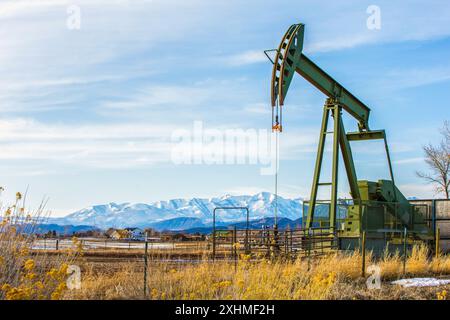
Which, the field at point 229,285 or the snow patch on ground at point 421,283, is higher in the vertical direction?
the field at point 229,285

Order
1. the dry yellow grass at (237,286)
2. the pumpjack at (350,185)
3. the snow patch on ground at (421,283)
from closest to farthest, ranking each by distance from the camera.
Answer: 1. the dry yellow grass at (237,286)
2. the snow patch on ground at (421,283)
3. the pumpjack at (350,185)

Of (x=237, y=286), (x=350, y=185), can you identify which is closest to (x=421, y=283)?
(x=237, y=286)

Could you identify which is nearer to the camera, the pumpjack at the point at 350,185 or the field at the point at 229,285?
the field at the point at 229,285

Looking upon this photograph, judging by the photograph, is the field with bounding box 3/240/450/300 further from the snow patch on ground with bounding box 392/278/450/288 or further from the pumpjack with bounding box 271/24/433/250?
the pumpjack with bounding box 271/24/433/250

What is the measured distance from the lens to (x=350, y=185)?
870 inches

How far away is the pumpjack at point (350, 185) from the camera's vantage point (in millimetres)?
19109

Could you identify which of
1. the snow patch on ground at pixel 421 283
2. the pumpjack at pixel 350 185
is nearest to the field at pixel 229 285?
the snow patch on ground at pixel 421 283

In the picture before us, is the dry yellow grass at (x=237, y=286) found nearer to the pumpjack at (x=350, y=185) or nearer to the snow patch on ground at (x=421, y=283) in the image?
the snow patch on ground at (x=421, y=283)

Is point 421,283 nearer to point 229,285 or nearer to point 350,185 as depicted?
point 229,285

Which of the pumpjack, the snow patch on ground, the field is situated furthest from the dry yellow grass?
the pumpjack

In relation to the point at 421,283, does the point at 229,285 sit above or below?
above

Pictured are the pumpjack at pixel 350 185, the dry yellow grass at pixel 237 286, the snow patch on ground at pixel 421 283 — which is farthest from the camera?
the pumpjack at pixel 350 185

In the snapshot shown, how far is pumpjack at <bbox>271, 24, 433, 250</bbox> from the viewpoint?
19109mm

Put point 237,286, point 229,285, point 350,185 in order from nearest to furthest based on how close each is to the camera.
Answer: point 237,286
point 229,285
point 350,185
